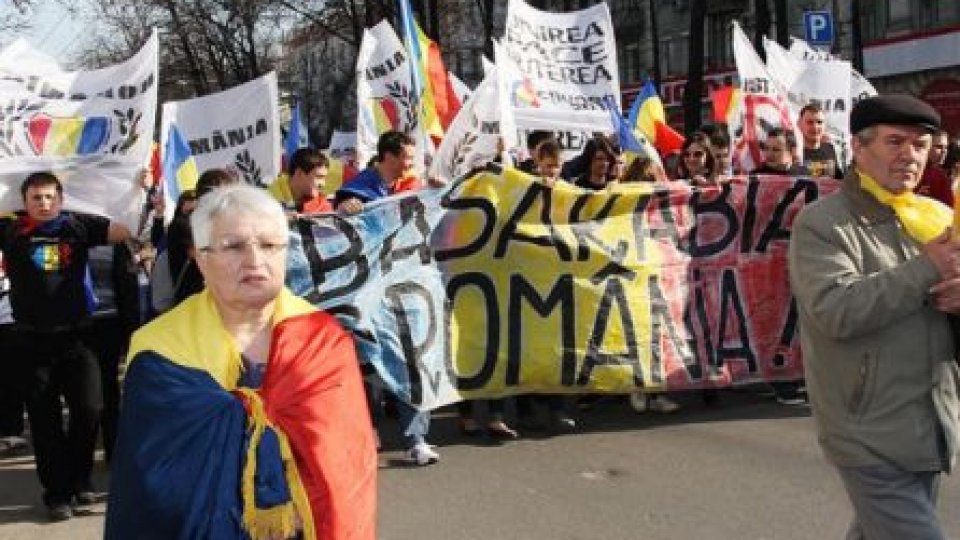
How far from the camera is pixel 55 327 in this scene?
19.6 feet

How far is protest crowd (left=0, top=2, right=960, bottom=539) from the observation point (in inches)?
109

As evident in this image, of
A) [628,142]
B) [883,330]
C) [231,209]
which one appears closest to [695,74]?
[628,142]

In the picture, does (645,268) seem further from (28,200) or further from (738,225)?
(28,200)

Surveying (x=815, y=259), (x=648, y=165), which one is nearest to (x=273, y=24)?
(x=648, y=165)

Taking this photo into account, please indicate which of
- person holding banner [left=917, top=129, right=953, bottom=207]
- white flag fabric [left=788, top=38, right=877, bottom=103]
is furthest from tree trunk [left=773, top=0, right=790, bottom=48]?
person holding banner [left=917, top=129, right=953, bottom=207]

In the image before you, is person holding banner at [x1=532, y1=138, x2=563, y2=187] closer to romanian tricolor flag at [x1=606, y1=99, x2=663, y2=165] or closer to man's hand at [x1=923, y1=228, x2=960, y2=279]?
romanian tricolor flag at [x1=606, y1=99, x2=663, y2=165]

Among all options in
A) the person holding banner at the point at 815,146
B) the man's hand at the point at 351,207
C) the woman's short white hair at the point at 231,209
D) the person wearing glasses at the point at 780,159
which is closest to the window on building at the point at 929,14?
the person holding banner at the point at 815,146

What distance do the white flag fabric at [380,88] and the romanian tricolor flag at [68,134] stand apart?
3946mm

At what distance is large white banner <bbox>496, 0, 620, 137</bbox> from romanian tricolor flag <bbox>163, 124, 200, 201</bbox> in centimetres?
291

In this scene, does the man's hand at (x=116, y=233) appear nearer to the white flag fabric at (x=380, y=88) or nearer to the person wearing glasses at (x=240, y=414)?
the person wearing glasses at (x=240, y=414)

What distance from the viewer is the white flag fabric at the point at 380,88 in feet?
38.5

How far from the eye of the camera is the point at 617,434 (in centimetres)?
727

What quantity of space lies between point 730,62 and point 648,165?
37.2 meters

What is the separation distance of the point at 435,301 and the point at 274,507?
438cm
